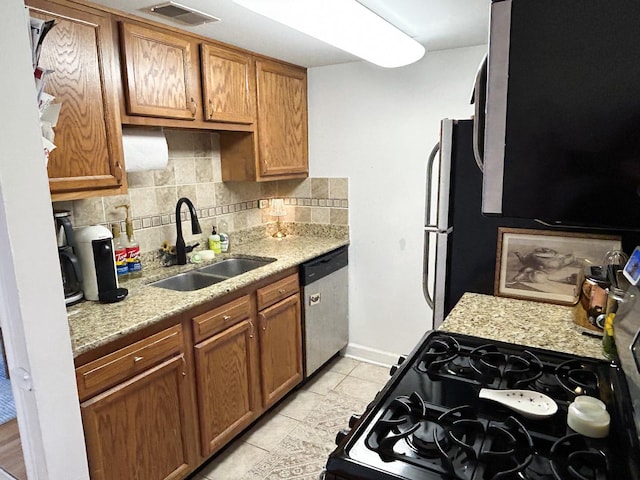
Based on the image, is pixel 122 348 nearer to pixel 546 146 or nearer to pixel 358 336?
pixel 546 146

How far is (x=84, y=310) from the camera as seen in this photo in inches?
69.7

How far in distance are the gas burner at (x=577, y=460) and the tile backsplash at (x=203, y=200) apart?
A: 2.13 metres

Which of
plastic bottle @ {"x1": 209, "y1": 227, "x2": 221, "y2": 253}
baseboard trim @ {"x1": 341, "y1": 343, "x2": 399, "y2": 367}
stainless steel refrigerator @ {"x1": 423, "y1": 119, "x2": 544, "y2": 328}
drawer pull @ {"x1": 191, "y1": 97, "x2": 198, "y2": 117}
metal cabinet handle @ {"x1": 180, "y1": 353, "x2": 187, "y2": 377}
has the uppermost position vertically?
drawer pull @ {"x1": 191, "y1": 97, "x2": 198, "y2": 117}

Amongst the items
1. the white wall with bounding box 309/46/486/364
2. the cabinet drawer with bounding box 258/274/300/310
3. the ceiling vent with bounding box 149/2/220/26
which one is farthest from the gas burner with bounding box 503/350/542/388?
the ceiling vent with bounding box 149/2/220/26

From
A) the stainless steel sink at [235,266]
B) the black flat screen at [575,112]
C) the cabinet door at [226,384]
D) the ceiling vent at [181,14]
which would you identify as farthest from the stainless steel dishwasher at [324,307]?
the black flat screen at [575,112]

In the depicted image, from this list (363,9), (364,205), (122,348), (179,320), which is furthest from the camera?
(364,205)

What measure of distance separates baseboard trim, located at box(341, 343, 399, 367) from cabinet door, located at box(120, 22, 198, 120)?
82.2 inches

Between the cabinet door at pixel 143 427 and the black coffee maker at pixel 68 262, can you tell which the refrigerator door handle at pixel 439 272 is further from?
the black coffee maker at pixel 68 262

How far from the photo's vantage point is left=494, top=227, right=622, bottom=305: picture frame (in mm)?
1624

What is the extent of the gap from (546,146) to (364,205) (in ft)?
7.96

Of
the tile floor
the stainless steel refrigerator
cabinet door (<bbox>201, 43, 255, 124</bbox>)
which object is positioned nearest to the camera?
the stainless steel refrigerator

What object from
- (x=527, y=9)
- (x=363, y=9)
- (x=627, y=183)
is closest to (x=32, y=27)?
(x=363, y=9)

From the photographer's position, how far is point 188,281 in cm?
250

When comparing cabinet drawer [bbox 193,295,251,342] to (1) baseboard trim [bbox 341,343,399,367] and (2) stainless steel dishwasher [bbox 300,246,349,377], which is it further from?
(1) baseboard trim [bbox 341,343,399,367]
